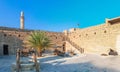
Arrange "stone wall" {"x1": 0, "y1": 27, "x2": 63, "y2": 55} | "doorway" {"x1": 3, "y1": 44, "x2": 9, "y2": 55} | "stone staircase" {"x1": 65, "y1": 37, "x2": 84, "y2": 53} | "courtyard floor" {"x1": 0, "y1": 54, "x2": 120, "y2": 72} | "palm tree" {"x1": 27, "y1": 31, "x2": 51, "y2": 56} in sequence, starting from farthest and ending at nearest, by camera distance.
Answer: "stone staircase" {"x1": 65, "y1": 37, "x2": 84, "y2": 53} → "doorway" {"x1": 3, "y1": 44, "x2": 9, "y2": 55} → "stone wall" {"x1": 0, "y1": 27, "x2": 63, "y2": 55} → "palm tree" {"x1": 27, "y1": 31, "x2": 51, "y2": 56} → "courtyard floor" {"x1": 0, "y1": 54, "x2": 120, "y2": 72}

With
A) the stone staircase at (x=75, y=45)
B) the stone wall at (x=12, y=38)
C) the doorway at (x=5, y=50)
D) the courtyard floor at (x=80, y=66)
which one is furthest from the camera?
the stone staircase at (x=75, y=45)

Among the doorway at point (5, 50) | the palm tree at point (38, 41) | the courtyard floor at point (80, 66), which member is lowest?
the courtyard floor at point (80, 66)

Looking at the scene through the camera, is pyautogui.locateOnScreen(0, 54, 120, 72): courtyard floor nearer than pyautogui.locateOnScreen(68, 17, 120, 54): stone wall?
Yes

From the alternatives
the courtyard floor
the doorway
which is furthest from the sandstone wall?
the doorway

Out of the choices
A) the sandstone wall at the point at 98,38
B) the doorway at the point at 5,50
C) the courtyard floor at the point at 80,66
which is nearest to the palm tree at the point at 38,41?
the courtyard floor at the point at 80,66

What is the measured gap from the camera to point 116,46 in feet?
65.0

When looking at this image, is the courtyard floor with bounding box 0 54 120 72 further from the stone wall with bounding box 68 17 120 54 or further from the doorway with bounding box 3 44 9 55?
the doorway with bounding box 3 44 9 55

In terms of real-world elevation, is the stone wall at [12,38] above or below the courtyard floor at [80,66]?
above

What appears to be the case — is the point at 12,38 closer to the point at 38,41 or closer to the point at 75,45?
the point at 38,41

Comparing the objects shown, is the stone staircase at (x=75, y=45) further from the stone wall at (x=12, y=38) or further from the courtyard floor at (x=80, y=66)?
the courtyard floor at (x=80, y=66)

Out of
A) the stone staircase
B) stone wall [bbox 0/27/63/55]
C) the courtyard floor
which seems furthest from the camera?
the stone staircase

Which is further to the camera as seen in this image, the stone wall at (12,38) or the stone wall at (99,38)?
the stone wall at (12,38)

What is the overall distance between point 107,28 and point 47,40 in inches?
322

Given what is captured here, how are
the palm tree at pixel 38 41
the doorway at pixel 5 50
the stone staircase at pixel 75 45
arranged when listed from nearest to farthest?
1. the palm tree at pixel 38 41
2. the doorway at pixel 5 50
3. the stone staircase at pixel 75 45
